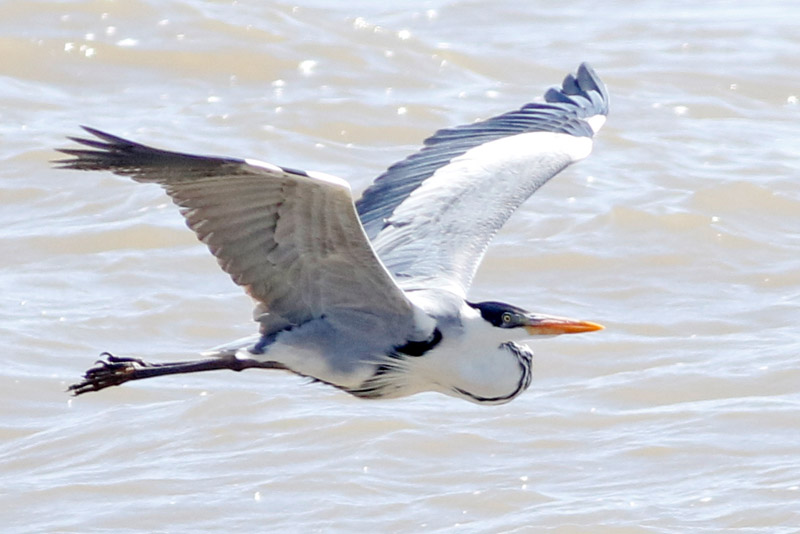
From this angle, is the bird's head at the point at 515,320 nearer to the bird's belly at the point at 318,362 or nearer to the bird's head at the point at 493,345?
the bird's head at the point at 493,345

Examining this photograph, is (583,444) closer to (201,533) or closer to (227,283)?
(201,533)

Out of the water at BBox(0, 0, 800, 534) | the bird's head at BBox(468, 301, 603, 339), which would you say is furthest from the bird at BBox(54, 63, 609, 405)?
the water at BBox(0, 0, 800, 534)

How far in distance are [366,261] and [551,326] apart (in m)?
0.79

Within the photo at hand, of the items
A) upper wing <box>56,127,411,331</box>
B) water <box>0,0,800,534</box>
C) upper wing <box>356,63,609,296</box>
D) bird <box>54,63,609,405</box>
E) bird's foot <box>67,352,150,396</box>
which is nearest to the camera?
upper wing <box>56,127,411,331</box>

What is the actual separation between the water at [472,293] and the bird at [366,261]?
908mm

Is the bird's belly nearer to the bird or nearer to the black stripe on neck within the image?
the bird

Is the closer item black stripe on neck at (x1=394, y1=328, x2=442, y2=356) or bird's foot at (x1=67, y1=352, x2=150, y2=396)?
black stripe on neck at (x1=394, y1=328, x2=442, y2=356)

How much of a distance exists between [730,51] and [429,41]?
7.23 ft

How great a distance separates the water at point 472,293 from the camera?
20.4 feet

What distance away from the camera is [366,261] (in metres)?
4.86

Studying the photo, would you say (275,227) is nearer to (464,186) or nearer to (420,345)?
(420,345)

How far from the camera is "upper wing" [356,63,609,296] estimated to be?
18.8ft

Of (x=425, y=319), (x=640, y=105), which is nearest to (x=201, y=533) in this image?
(x=425, y=319)

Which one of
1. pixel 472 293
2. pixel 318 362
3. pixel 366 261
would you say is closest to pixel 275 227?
pixel 366 261
